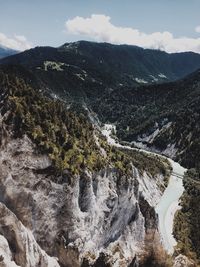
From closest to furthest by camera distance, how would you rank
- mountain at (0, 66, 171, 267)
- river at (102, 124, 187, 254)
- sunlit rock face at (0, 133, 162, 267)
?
sunlit rock face at (0, 133, 162, 267) < mountain at (0, 66, 171, 267) < river at (102, 124, 187, 254)

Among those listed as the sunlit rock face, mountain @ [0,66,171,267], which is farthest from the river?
the sunlit rock face

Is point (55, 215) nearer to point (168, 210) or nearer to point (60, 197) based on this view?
point (60, 197)

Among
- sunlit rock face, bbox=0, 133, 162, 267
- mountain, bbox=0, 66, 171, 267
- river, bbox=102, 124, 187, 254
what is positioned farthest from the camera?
river, bbox=102, 124, 187, 254

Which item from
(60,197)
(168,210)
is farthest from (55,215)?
(168,210)

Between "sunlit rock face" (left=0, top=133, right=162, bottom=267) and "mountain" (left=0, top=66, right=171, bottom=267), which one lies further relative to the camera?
"mountain" (left=0, top=66, right=171, bottom=267)

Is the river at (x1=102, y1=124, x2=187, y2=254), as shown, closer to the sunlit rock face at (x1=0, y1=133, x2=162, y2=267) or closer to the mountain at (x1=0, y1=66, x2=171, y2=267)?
the mountain at (x1=0, y1=66, x2=171, y2=267)

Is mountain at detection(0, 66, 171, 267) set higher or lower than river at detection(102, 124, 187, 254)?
higher

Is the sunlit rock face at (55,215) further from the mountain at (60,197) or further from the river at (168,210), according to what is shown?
the river at (168,210)

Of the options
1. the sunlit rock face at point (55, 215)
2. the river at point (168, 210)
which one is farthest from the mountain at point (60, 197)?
the river at point (168, 210)

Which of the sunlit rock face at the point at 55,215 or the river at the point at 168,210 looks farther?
the river at the point at 168,210
